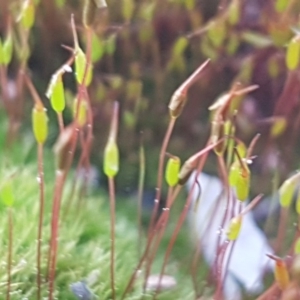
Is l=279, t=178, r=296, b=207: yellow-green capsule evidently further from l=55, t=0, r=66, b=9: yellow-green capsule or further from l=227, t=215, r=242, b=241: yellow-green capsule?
l=55, t=0, r=66, b=9: yellow-green capsule

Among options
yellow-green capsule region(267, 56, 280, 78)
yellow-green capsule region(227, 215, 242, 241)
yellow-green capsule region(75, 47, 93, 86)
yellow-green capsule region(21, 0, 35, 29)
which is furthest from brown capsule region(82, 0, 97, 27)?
yellow-green capsule region(267, 56, 280, 78)

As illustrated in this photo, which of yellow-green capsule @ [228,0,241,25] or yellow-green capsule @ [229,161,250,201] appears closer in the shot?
yellow-green capsule @ [229,161,250,201]

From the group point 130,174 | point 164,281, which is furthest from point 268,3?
point 164,281

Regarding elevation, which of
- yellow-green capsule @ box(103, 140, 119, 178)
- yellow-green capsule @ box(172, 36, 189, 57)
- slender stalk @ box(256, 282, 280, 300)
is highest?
yellow-green capsule @ box(172, 36, 189, 57)

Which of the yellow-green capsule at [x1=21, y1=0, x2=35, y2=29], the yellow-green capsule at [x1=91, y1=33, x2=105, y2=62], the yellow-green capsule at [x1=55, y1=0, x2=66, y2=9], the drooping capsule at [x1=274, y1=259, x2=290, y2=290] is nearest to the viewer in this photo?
the drooping capsule at [x1=274, y1=259, x2=290, y2=290]

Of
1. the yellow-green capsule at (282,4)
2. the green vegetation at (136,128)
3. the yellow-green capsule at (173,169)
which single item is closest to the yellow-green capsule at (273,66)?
the green vegetation at (136,128)

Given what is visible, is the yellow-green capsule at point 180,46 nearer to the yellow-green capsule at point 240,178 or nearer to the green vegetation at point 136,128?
the green vegetation at point 136,128

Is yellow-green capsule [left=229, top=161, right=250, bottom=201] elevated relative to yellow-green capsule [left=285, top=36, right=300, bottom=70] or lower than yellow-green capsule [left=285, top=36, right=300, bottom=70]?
lower

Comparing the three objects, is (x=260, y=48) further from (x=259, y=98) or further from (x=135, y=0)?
(x=135, y=0)
